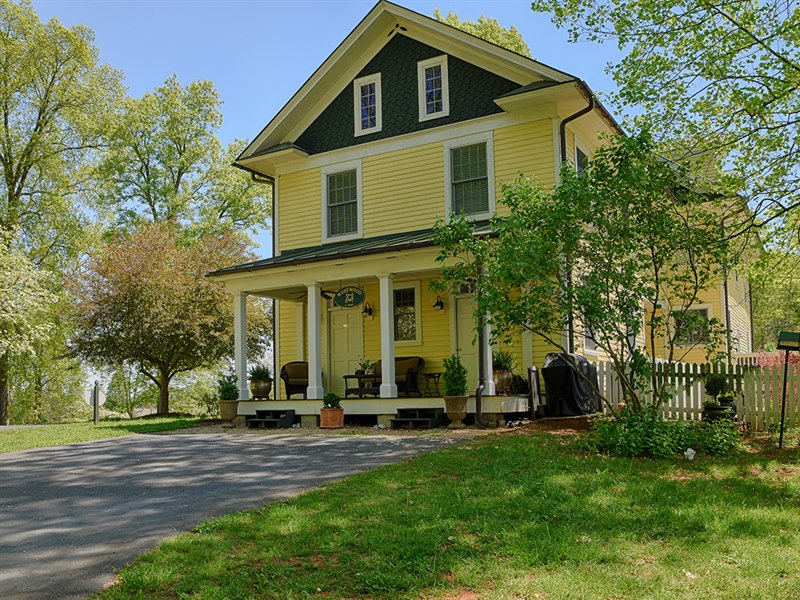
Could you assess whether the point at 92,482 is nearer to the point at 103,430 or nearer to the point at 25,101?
the point at 103,430

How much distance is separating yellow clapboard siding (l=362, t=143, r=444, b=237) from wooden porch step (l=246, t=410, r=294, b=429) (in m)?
4.63

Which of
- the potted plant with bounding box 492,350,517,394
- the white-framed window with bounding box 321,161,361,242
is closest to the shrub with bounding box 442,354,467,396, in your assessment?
the potted plant with bounding box 492,350,517,394

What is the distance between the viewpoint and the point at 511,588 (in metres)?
4.21

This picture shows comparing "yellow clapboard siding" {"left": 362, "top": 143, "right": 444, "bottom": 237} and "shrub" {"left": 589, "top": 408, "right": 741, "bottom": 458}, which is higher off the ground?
"yellow clapboard siding" {"left": 362, "top": 143, "right": 444, "bottom": 237}

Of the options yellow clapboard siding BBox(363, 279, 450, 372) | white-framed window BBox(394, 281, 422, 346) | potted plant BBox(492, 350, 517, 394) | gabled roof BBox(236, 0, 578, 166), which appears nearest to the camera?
potted plant BBox(492, 350, 517, 394)

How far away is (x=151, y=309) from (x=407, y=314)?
29.0 ft

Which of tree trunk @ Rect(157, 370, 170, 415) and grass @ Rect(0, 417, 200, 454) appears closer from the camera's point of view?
grass @ Rect(0, 417, 200, 454)

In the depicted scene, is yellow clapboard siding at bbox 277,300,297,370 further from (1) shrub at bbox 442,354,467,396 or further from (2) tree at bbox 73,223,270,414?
(1) shrub at bbox 442,354,467,396

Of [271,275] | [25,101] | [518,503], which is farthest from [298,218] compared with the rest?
[25,101]

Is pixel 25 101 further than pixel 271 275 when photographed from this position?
Yes

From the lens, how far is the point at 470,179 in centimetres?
1558

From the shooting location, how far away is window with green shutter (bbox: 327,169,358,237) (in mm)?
17219

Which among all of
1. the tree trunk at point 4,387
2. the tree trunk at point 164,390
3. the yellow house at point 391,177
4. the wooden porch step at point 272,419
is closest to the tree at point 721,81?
the yellow house at point 391,177

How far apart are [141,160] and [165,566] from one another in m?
31.1
